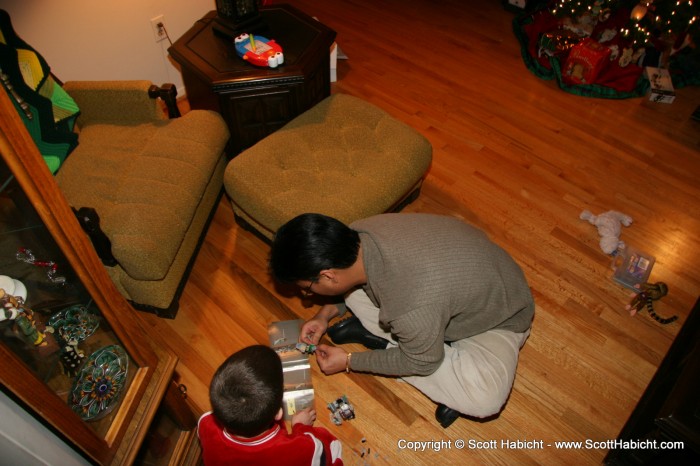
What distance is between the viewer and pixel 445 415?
183cm

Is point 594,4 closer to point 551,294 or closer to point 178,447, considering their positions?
point 551,294

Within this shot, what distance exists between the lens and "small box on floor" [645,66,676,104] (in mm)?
3178

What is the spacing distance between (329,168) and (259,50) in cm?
72

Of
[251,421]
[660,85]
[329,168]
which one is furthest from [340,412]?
[660,85]

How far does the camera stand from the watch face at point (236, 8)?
7.79ft

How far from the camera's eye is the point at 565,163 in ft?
9.37

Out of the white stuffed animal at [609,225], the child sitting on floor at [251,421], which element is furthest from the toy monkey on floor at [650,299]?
the child sitting on floor at [251,421]

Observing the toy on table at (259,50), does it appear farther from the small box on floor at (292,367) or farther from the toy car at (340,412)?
the toy car at (340,412)

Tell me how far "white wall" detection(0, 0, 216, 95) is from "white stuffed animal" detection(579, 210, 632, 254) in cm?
270

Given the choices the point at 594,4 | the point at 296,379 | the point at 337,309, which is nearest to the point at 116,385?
the point at 296,379

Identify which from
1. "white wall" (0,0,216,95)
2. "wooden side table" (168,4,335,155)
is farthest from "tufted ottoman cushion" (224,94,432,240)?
"white wall" (0,0,216,95)

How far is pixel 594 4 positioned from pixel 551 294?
2102 mm

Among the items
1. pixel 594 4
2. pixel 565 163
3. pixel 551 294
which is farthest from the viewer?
pixel 594 4

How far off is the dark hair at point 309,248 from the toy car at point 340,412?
2.40ft
